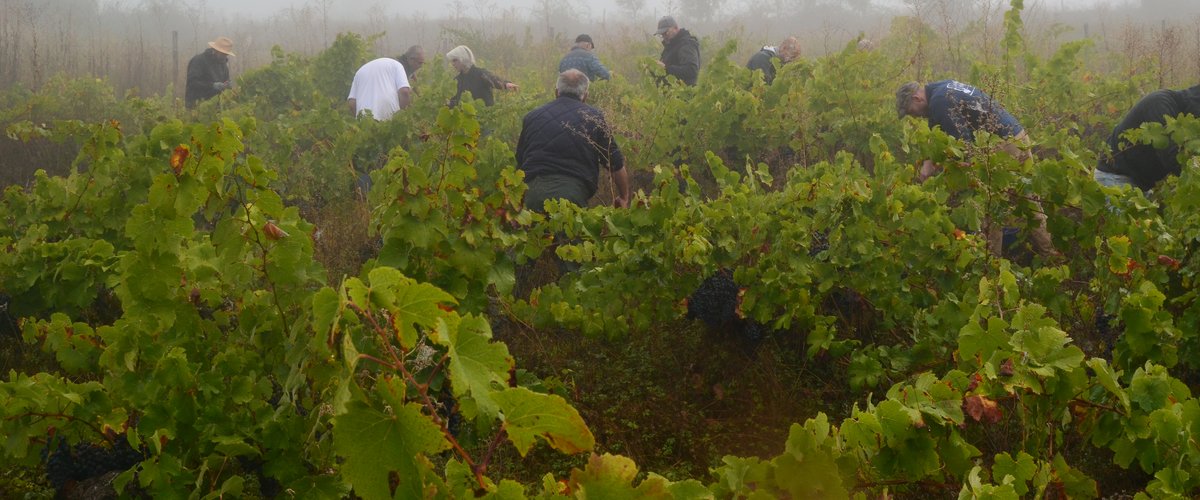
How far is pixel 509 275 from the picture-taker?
3123 mm

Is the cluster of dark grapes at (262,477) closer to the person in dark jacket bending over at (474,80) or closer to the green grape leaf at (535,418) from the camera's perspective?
the green grape leaf at (535,418)

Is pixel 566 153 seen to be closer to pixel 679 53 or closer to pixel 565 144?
pixel 565 144

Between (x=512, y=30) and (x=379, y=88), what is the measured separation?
12871 millimetres

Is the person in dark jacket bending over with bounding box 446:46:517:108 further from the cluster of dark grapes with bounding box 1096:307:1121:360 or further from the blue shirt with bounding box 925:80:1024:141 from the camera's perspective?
the cluster of dark grapes with bounding box 1096:307:1121:360

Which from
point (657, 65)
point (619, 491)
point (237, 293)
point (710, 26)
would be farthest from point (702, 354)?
point (710, 26)

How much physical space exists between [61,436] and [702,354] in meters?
2.51

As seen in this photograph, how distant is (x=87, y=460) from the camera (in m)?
2.86

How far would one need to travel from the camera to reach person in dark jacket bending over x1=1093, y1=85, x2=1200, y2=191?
189 inches

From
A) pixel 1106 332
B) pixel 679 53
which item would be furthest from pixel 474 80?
pixel 1106 332

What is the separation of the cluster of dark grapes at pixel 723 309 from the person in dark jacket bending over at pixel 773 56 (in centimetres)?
412

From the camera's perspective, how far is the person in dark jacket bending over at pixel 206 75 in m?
9.74

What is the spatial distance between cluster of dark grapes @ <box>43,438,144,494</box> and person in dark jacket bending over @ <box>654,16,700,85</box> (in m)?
6.66

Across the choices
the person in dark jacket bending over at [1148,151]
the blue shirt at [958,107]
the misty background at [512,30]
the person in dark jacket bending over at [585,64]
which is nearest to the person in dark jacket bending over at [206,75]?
the misty background at [512,30]

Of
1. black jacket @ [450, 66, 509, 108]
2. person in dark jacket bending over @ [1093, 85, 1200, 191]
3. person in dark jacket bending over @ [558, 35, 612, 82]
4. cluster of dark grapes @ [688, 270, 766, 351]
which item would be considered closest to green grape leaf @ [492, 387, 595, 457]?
cluster of dark grapes @ [688, 270, 766, 351]
